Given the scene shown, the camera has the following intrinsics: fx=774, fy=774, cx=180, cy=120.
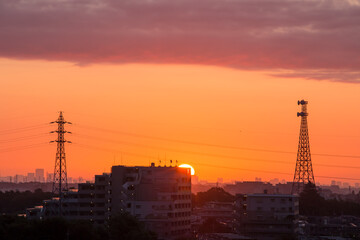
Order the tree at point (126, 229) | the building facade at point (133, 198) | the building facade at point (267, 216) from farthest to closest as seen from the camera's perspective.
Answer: the building facade at point (133, 198) → the building facade at point (267, 216) → the tree at point (126, 229)

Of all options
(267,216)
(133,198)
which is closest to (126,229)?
(133,198)

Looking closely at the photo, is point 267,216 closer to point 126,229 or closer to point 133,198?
point 133,198

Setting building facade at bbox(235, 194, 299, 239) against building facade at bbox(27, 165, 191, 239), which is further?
building facade at bbox(27, 165, 191, 239)

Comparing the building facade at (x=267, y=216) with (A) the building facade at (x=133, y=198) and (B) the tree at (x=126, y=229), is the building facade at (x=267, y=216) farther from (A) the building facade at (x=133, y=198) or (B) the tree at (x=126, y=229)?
(B) the tree at (x=126, y=229)

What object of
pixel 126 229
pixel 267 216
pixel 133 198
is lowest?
pixel 126 229

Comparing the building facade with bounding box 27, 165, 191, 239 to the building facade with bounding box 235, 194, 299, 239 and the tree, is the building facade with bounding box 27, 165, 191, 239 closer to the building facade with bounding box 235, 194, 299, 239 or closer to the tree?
the building facade with bounding box 235, 194, 299, 239

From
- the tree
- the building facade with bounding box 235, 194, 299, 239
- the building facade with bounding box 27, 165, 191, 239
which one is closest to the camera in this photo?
the tree

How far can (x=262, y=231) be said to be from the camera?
420 ft

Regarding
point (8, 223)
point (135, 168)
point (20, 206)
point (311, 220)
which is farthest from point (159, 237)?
point (20, 206)

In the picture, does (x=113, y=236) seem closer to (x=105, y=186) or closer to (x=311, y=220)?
(x=105, y=186)

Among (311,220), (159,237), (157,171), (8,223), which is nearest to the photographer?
(8,223)

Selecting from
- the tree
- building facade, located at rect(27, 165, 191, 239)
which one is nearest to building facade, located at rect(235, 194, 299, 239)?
building facade, located at rect(27, 165, 191, 239)

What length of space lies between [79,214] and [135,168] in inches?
514

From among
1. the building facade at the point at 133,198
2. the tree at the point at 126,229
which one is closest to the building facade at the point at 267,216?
the building facade at the point at 133,198
